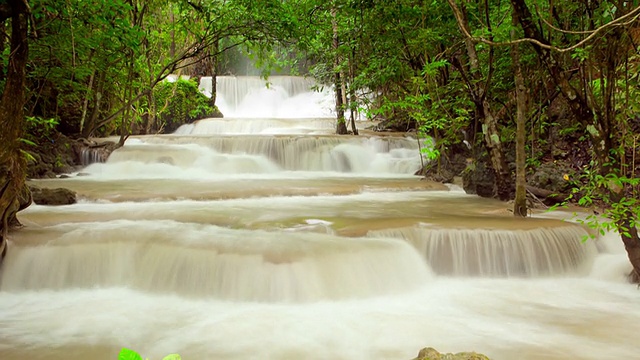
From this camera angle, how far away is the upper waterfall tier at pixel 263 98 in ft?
80.9

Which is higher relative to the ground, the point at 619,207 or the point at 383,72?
the point at 383,72

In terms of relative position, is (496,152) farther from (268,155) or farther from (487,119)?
(268,155)

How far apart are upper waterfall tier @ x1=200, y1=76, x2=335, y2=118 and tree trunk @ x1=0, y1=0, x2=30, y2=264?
20.0 metres

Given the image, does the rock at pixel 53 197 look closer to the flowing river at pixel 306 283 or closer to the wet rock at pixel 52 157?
the flowing river at pixel 306 283

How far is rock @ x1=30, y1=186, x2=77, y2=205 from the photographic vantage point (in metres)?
7.13

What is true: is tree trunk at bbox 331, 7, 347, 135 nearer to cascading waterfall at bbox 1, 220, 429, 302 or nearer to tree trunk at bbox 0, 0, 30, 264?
cascading waterfall at bbox 1, 220, 429, 302

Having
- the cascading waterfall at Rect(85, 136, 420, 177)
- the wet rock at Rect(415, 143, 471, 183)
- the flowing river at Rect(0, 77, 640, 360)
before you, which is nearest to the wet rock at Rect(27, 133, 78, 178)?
the cascading waterfall at Rect(85, 136, 420, 177)

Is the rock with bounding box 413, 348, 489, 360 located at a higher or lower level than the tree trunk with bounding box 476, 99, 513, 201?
lower

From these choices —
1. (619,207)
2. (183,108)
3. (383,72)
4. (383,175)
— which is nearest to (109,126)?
(183,108)

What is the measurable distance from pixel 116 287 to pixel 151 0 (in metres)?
7.94

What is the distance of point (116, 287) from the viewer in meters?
4.73

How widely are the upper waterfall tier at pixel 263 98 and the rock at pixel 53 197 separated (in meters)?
17.4

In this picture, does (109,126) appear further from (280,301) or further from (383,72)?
(280,301)

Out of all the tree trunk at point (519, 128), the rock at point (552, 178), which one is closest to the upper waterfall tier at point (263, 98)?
the rock at point (552, 178)
